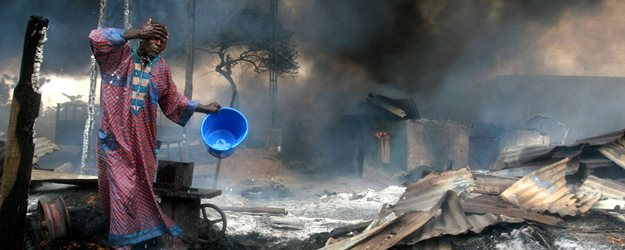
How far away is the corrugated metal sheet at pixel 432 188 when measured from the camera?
12.7 feet

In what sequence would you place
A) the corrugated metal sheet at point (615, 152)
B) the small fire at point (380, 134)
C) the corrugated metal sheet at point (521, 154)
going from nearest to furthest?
1. the corrugated metal sheet at point (615, 152)
2. the corrugated metal sheet at point (521, 154)
3. the small fire at point (380, 134)

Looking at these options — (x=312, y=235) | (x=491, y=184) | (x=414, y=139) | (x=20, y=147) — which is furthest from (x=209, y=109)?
(x=414, y=139)

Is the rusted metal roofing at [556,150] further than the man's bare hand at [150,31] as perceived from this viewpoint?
Yes

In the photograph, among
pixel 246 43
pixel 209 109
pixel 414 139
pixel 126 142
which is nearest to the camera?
pixel 126 142

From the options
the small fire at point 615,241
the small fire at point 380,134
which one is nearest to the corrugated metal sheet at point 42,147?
the small fire at point 615,241

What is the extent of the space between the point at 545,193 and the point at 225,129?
3563 millimetres

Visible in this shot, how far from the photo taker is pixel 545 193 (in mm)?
3861

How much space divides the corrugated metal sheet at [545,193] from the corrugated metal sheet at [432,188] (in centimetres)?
56

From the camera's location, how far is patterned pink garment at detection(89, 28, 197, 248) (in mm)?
2328

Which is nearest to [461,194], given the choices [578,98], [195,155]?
[195,155]

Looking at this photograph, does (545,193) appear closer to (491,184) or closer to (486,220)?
(491,184)

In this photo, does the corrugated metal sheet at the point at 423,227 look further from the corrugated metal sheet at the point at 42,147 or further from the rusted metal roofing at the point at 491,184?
the corrugated metal sheet at the point at 42,147

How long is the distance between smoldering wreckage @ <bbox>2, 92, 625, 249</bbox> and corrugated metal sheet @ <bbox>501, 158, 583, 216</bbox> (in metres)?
0.01

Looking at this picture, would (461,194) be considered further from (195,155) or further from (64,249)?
(195,155)
